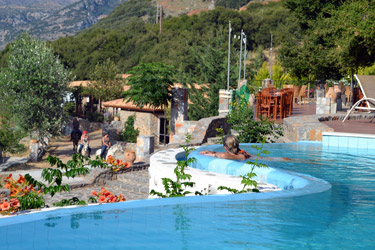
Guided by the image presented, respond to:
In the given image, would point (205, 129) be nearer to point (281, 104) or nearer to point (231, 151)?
point (281, 104)

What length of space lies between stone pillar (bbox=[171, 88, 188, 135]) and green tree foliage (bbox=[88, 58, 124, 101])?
63.8ft

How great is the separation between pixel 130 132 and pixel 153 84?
23.0ft

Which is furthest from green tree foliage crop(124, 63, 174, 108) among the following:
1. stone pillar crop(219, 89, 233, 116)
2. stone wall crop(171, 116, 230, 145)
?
stone wall crop(171, 116, 230, 145)

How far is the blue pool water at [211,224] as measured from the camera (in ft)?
13.3

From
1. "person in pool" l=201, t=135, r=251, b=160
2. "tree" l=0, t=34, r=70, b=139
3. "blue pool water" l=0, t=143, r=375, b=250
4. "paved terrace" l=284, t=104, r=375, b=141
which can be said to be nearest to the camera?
"blue pool water" l=0, t=143, r=375, b=250

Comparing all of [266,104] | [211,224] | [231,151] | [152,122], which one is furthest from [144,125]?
[211,224]

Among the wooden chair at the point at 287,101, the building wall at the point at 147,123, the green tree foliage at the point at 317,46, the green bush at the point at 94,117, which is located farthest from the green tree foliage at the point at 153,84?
the green bush at the point at 94,117

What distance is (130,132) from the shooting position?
96.7ft

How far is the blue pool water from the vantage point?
4.05 m

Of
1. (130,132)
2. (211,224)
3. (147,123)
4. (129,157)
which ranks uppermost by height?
(211,224)

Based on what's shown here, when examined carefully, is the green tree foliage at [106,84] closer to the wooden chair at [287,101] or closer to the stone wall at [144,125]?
the stone wall at [144,125]

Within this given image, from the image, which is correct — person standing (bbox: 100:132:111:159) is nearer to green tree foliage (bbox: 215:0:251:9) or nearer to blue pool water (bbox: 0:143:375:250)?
blue pool water (bbox: 0:143:375:250)

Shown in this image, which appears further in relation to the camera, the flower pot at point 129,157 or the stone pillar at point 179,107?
the stone pillar at point 179,107

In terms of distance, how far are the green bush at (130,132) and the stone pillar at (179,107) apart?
643 cm
